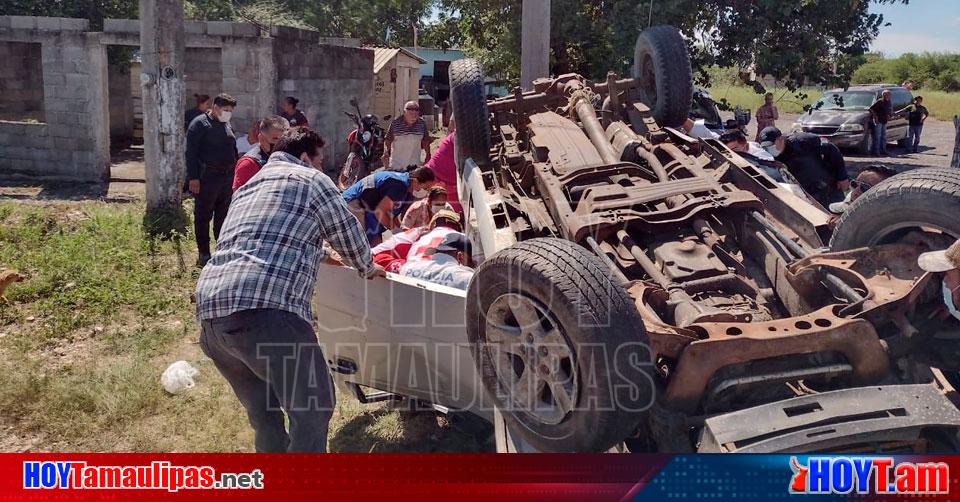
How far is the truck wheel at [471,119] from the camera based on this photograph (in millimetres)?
5809

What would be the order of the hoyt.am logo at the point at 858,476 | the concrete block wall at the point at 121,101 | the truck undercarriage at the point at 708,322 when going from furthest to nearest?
1. the concrete block wall at the point at 121,101
2. the truck undercarriage at the point at 708,322
3. the hoyt.am logo at the point at 858,476

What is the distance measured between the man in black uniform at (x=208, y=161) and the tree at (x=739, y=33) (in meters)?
5.90

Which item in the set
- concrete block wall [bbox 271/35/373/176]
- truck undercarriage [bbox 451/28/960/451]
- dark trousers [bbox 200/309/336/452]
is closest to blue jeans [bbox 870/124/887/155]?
concrete block wall [bbox 271/35/373/176]

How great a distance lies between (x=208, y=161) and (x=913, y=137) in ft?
57.8

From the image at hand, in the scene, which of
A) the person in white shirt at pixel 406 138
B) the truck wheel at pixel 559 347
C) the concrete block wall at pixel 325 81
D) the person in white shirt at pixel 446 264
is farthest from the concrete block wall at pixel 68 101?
the truck wheel at pixel 559 347

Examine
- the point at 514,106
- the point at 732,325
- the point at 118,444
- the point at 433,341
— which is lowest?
the point at 118,444

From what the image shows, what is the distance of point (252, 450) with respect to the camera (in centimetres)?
421

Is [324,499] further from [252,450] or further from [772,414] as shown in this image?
[772,414]

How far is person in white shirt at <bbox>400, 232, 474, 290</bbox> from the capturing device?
393 centimetres

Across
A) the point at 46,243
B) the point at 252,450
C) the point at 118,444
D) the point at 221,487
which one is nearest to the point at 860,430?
the point at 221,487

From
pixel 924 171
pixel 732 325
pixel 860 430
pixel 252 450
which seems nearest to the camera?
pixel 860 430

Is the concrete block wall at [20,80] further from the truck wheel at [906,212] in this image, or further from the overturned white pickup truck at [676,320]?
the truck wheel at [906,212]

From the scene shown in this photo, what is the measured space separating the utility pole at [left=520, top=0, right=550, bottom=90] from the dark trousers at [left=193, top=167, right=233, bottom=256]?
3825mm

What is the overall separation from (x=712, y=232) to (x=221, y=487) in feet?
8.21
